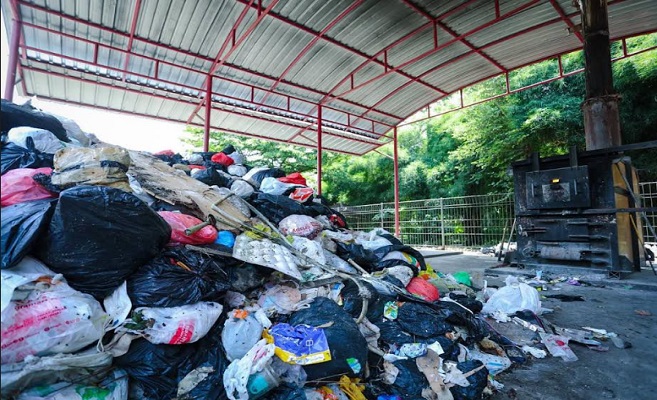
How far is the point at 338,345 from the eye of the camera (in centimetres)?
183

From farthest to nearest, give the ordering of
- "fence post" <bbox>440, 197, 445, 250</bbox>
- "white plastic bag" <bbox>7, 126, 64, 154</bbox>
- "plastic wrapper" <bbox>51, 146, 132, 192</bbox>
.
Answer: "fence post" <bbox>440, 197, 445, 250</bbox>
"white plastic bag" <bbox>7, 126, 64, 154</bbox>
"plastic wrapper" <bbox>51, 146, 132, 192</bbox>

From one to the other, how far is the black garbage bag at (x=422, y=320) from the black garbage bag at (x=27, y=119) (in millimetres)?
3604

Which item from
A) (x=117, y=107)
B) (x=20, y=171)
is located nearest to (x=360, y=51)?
(x=117, y=107)

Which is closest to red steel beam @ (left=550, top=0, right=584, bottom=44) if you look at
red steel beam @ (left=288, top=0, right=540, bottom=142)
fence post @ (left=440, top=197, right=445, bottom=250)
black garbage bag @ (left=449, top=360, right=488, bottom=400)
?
red steel beam @ (left=288, top=0, right=540, bottom=142)

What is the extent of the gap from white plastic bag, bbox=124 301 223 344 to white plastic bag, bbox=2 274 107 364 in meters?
0.19

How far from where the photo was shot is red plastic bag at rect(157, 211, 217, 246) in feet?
7.62

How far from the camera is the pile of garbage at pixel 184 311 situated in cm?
152

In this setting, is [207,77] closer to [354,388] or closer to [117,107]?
[117,107]

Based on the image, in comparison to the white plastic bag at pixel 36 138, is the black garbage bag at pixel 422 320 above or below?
below

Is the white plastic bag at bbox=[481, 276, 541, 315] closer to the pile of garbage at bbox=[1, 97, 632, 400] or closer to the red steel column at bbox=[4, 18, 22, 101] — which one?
the pile of garbage at bbox=[1, 97, 632, 400]

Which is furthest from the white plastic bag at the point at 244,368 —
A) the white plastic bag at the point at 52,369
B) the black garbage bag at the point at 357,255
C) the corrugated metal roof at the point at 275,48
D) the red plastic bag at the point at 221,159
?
the corrugated metal roof at the point at 275,48

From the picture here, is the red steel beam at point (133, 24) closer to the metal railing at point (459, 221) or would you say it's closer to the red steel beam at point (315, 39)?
the red steel beam at point (315, 39)

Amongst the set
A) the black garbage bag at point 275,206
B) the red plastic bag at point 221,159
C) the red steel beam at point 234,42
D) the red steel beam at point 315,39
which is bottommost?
the black garbage bag at point 275,206

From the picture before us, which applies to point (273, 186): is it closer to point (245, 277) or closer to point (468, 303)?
point (245, 277)
